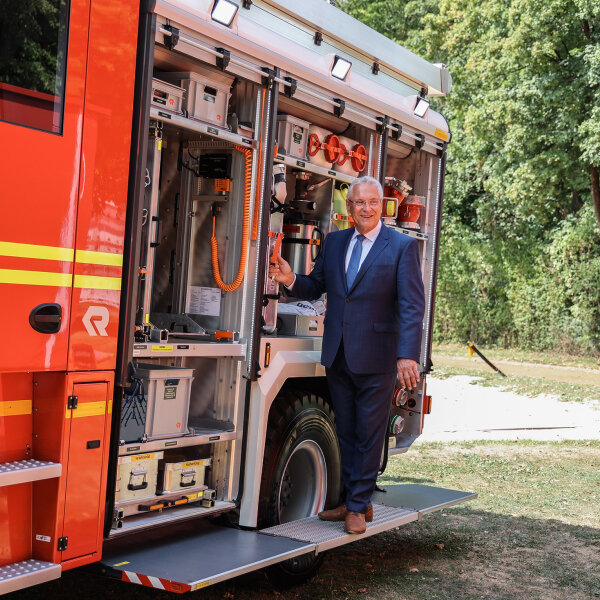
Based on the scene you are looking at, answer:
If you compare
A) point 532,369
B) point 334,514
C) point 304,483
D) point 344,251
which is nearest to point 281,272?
point 344,251

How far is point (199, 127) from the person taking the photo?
4957 mm

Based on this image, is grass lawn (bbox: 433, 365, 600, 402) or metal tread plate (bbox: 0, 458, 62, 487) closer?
metal tread plate (bbox: 0, 458, 62, 487)

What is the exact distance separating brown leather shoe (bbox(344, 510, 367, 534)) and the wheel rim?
1.34ft

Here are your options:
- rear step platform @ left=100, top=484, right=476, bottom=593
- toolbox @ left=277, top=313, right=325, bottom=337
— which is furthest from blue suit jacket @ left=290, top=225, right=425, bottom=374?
rear step platform @ left=100, top=484, right=476, bottom=593

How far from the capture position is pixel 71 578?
5.75 meters

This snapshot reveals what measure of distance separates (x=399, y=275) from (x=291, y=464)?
1.42m

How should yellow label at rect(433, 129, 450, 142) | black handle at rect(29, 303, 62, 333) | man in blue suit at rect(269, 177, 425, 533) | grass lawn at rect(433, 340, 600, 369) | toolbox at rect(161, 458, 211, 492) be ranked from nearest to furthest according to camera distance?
black handle at rect(29, 303, 62, 333) → toolbox at rect(161, 458, 211, 492) → man in blue suit at rect(269, 177, 425, 533) → yellow label at rect(433, 129, 450, 142) → grass lawn at rect(433, 340, 600, 369)

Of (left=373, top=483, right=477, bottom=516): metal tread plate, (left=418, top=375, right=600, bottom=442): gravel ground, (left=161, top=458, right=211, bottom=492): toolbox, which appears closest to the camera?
(left=161, top=458, right=211, bottom=492): toolbox

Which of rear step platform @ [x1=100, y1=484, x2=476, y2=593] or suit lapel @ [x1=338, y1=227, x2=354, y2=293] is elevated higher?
suit lapel @ [x1=338, y1=227, x2=354, y2=293]

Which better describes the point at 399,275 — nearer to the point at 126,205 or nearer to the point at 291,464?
the point at 291,464

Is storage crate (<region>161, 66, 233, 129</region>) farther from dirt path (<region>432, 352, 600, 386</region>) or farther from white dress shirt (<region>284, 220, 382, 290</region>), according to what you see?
dirt path (<region>432, 352, 600, 386</region>)

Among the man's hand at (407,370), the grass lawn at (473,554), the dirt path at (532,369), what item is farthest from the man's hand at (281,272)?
the dirt path at (532,369)

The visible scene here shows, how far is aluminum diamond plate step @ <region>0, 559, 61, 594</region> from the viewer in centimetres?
371

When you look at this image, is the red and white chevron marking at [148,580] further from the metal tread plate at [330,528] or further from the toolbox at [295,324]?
the toolbox at [295,324]
